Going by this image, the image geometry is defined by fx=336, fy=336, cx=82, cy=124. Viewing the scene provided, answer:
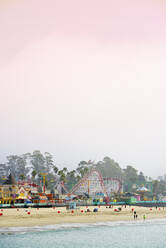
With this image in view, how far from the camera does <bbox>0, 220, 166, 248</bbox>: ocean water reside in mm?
35938

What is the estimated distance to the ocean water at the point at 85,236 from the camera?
35.9 meters

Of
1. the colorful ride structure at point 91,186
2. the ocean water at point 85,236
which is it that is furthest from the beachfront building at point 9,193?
the ocean water at point 85,236

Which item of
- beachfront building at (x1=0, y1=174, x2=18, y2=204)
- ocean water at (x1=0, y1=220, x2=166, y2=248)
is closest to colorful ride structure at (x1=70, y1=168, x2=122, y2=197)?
beachfront building at (x1=0, y1=174, x2=18, y2=204)

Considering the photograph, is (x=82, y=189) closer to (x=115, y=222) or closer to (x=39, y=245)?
(x=115, y=222)

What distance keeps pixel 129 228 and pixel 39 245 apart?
18705 millimetres

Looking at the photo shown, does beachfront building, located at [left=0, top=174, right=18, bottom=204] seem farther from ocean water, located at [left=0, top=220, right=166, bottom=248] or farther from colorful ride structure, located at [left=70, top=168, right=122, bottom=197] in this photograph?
ocean water, located at [left=0, top=220, right=166, bottom=248]

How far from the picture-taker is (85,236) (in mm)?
41125

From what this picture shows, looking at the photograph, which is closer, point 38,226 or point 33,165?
point 38,226

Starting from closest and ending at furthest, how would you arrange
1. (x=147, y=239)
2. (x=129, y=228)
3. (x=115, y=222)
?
(x=147, y=239), (x=129, y=228), (x=115, y=222)

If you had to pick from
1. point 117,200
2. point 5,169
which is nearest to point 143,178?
point 5,169

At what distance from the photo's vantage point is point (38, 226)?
1817 inches

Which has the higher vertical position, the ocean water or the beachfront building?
the beachfront building

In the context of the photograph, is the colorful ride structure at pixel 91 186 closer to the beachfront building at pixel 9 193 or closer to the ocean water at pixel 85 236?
the beachfront building at pixel 9 193

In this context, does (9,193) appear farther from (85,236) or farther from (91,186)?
(85,236)
